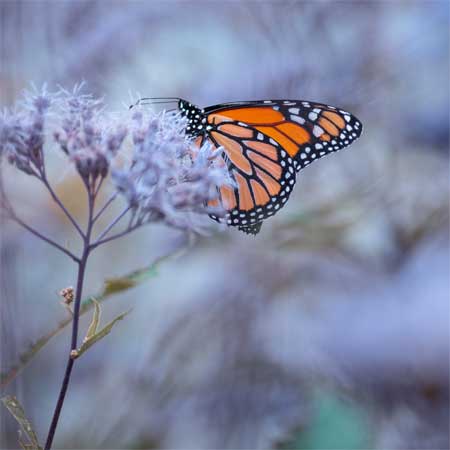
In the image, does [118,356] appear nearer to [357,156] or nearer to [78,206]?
[78,206]

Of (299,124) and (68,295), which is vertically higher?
(299,124)

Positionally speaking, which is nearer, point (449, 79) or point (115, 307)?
point (115, 307)

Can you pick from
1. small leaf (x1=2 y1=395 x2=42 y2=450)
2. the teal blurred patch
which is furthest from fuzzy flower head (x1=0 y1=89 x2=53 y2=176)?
the teal blurred patch

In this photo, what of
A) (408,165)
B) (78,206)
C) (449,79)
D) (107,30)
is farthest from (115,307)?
(449,79)

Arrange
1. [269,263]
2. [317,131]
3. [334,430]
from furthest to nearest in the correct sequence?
[269,263]
[334,430]
[317,131]

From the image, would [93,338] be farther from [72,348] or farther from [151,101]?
[151,101]

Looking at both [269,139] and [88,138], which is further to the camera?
[269,139]

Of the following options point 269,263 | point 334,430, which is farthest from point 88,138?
point 269,263
